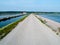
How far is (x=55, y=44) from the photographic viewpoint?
43.2 feet

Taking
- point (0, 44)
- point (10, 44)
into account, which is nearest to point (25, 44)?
point (10, 44)

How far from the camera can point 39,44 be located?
12.9 meters

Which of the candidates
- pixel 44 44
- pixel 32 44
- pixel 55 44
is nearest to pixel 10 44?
pixel 32 44

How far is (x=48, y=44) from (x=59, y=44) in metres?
0.90

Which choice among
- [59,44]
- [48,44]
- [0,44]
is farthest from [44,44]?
[0,44]

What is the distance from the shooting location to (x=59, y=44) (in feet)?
43.5

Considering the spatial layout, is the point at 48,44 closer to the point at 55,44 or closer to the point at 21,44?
the point at 55,44

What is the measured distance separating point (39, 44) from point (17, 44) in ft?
5.22

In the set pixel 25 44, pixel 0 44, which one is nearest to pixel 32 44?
pixel 25 44

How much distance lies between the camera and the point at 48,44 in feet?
42.4

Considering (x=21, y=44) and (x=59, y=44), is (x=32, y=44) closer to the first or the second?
(x=21, y=44)

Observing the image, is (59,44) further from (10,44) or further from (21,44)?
(10,44)

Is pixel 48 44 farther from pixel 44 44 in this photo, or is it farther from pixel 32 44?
pixel 32 44

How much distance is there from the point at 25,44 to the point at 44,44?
1.37 metres
